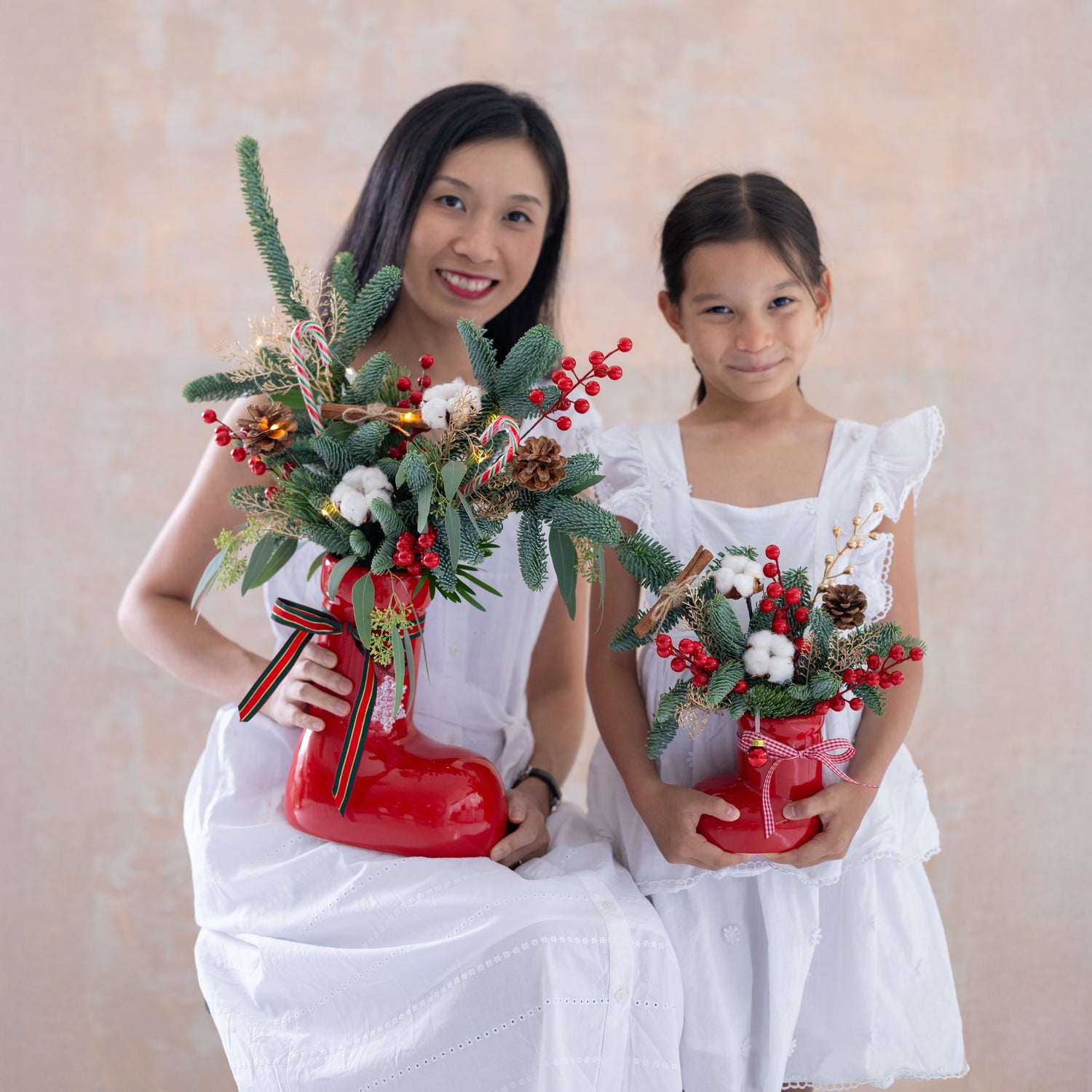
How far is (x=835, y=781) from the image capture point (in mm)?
1384

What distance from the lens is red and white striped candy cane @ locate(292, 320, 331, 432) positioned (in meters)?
1.25

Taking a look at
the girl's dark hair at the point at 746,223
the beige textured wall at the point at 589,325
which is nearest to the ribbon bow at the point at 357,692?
the girl's dark hair at the point at 746,223

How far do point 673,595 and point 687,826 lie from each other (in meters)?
0.30

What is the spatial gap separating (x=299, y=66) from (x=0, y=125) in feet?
2.16

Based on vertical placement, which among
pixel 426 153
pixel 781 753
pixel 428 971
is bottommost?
pixel 428 971

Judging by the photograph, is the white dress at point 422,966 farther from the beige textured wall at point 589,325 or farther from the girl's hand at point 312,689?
the beige textured wall at point 589,325

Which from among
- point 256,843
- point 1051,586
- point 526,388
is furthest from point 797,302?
point 1051,586

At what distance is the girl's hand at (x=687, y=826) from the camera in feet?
4.29

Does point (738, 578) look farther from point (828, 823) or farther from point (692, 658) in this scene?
point (828, 823)

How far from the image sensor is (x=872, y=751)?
1.42 meters

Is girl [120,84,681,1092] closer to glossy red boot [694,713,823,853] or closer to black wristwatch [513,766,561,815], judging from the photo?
black wristwatch [513,766,561,815]

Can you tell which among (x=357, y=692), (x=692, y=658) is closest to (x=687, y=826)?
(x=692, y=658)

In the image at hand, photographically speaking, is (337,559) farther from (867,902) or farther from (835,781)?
(867,902)

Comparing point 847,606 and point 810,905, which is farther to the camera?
point 810,905
